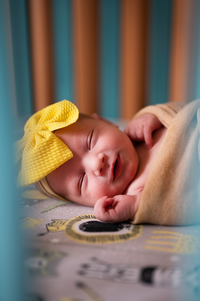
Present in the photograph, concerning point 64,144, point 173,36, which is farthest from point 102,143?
point 173,36

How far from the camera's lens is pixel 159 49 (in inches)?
66.4

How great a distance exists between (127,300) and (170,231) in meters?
0.23

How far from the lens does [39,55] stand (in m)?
1.59

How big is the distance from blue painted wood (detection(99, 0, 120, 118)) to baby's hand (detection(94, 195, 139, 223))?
1.30 metres

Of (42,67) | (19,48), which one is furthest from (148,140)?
(42,67)

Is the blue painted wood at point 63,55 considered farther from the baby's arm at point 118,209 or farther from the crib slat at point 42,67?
the baby's arm at point 118,209

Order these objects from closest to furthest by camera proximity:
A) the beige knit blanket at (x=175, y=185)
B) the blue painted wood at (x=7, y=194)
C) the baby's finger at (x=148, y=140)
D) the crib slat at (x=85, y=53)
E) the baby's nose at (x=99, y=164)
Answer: the blue painted wood at (x=7, y=194), the beige knit blanket at (x=175, y=185), the baby's nose at (x=99, y=164), the baby's finger at (x=148, y=140), the crib slat at (x=85, y=53)

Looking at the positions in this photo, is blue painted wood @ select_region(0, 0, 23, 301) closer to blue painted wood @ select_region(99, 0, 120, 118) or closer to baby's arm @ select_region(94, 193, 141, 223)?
baby's arm @ select_region(94, 193, 141, 223)

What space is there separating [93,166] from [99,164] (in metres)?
0.02

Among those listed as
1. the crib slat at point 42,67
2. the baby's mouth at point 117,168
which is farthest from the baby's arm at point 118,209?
the crib slat at point 42,67

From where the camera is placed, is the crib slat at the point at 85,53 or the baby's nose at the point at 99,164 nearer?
the baby's nose at the point at 99,164

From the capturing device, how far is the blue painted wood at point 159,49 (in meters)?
1.59

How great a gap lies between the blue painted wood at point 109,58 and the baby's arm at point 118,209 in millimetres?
1304

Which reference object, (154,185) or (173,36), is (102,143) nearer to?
(154,185)
